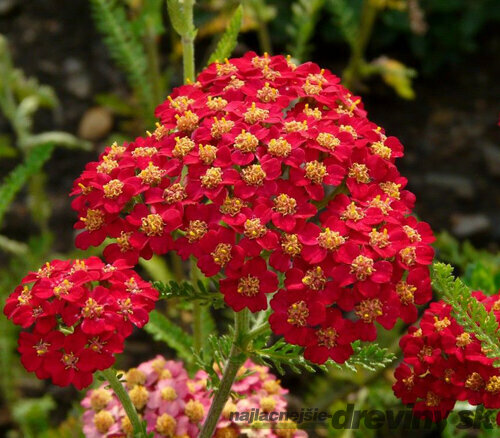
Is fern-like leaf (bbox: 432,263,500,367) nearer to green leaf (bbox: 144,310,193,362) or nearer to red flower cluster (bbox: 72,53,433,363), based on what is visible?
red flower cluster (bbox: 72,53,433,363)

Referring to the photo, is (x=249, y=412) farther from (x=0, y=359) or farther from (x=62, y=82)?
(x=62, y=82)

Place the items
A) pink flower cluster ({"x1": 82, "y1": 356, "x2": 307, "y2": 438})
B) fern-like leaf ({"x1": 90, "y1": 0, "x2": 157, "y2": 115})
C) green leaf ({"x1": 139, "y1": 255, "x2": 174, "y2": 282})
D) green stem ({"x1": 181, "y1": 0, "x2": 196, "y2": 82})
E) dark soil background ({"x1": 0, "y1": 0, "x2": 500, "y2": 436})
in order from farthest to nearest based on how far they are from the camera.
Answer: dark soil background ({"x1": 0, "y1": 0, "x2": 500, "y2": 436})
green leaf ({"x1": 139, "y1": 255, "x2": 174, "y2": 282})
fern-like leaf ({"x1": 90, "y1": 0, "x2": 157, "y2": 115})
green stem ({"x1": 181, "y1": 0, "x2": 196, "y2": 82})
pink flower cluster ({"x1": 82, "y1": 356, "x2": 307, "y2": 438})

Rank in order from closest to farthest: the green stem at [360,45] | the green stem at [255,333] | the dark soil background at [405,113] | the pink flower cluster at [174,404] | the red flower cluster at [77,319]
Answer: the red flower cluster at [77,319] < the green stem at [255,333] < the pink flower cluster at [174,404] < the green stem at [360,45] < the dark soil background at [405,113]

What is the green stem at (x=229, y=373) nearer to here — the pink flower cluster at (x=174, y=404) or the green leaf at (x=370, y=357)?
the pink flower cluster at (x=174, y=404)

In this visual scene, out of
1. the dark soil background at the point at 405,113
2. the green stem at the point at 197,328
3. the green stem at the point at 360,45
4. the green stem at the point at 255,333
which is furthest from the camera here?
the dark soil background at the point at 405,113

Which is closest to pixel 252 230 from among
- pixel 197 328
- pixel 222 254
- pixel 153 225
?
pixel 222 254

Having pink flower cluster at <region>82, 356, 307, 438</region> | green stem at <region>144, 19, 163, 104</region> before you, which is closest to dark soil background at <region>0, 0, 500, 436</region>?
green stem at <region>144, 19, 163, 104</region>

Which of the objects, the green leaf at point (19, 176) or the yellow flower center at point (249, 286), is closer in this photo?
the yellow flower center at point (249, 286)

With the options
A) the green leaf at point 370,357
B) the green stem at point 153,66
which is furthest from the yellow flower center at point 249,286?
the green stem at point 153,66
